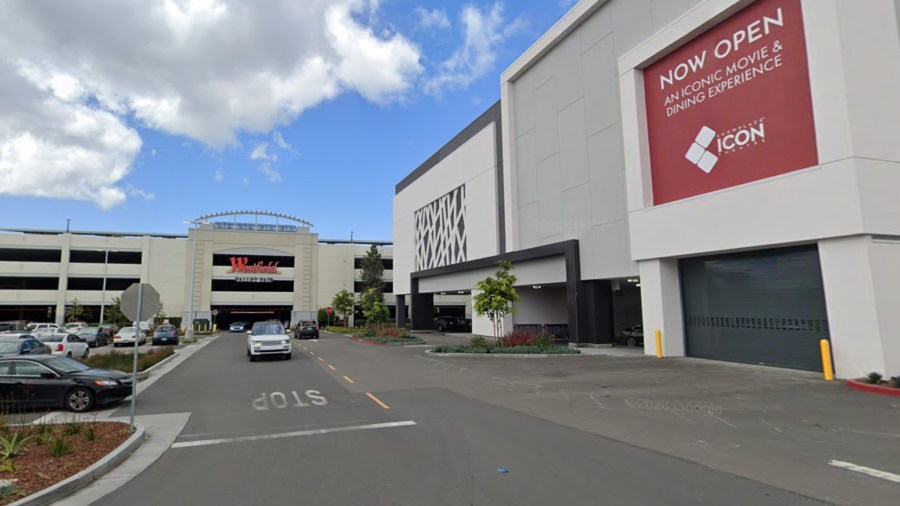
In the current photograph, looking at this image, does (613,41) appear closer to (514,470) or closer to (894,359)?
(894,359)

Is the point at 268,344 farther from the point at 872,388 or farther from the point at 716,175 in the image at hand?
the point at 872,388

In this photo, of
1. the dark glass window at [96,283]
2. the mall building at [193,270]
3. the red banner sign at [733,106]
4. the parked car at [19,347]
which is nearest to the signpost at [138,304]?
the parked car at [19,347]

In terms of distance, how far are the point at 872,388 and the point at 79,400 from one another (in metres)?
18.7

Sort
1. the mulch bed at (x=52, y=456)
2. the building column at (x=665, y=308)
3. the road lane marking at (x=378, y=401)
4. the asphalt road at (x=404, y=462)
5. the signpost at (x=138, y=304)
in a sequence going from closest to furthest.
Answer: the asphalt road at (x=404, y=462) → the mulch bed at (x=52, y=456) → the signpost at (x=138, y=304) → the road lane marking at (x=378, y=401) → the building column at (x=665, y=308)

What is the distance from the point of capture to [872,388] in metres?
11.9

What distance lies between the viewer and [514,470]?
20.8 feet

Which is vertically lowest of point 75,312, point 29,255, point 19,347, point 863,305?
point 19,347

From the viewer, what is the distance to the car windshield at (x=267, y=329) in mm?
23141

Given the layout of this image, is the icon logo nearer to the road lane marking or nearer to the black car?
the road lane marking

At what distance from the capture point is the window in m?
11.4

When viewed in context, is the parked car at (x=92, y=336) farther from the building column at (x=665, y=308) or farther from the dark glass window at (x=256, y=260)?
the building column at (x=665, y=308)

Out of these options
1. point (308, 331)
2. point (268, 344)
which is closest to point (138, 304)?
point (268, 344)

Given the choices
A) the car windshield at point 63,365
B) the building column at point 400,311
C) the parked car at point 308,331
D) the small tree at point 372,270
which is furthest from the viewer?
the small tree at point 372,270

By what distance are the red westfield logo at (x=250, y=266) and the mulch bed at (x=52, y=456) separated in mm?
60401
